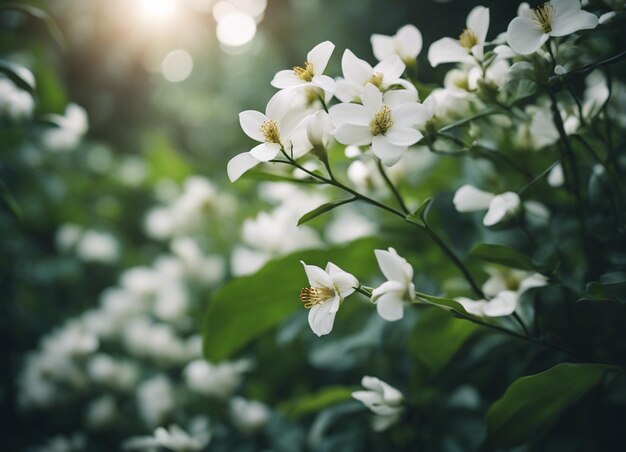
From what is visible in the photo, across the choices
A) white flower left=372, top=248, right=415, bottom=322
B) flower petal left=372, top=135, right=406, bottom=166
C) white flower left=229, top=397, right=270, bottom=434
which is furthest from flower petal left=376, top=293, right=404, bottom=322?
white flower left=229, top=397, right=270, bottom=434

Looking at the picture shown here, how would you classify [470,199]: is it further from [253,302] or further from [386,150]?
[253,302]

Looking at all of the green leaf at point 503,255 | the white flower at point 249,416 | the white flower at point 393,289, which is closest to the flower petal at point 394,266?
the white flower at point 393,289

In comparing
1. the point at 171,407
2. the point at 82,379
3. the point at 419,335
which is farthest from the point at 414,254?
→ the point at 82,379

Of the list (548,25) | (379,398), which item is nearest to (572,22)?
(548,25)

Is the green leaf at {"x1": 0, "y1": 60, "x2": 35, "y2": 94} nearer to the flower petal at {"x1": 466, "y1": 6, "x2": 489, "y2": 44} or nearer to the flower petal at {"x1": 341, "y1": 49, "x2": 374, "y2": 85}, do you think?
the flower petal at {"x1": 341, "y1": 49, "x2": 374, "y2": 85}

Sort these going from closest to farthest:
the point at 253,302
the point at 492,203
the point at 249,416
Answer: the point at 492,203 < the point at 253,302 < the point at 249,416

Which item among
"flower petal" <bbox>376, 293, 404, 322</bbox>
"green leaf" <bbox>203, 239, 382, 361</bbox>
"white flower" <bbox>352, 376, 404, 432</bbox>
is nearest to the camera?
"flower petal" <bbox>376, 293, 404, 322</bbox>
